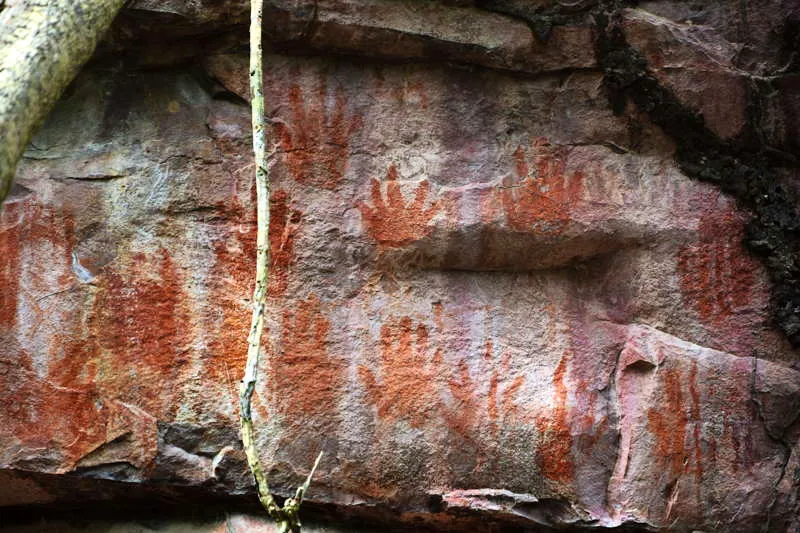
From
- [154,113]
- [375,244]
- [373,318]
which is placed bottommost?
[373,318]

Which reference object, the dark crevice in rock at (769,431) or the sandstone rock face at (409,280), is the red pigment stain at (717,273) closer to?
the sandstone rock face at (409,280)

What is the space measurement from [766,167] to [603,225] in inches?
21.1

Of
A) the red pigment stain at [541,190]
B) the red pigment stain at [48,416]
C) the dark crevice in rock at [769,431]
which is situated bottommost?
the red pigment stain at [48,416]

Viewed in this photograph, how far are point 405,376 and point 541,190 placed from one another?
625 millimetres

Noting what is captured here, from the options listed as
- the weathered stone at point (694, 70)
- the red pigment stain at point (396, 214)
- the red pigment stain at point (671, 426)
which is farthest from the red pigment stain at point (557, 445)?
the weathered stone at point (694, 70)

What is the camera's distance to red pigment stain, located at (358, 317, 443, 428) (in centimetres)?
288

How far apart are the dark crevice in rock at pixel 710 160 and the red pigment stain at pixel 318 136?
0.74m

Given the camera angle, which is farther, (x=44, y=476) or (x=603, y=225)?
(x=603, y=225)

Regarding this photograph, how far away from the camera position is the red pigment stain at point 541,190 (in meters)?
2.99

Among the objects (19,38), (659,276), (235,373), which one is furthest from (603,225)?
(19,38)

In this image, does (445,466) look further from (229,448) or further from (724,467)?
(724,467)

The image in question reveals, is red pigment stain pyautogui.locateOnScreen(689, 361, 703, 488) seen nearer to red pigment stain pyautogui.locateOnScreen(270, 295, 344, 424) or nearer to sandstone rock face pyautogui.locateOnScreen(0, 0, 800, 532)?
sandstone rock face pyautogui.locateOnScreen(0, 0, 800, 532)

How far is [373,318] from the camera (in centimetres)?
292

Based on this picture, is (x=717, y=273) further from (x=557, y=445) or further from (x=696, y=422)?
(x=557, y=445)
